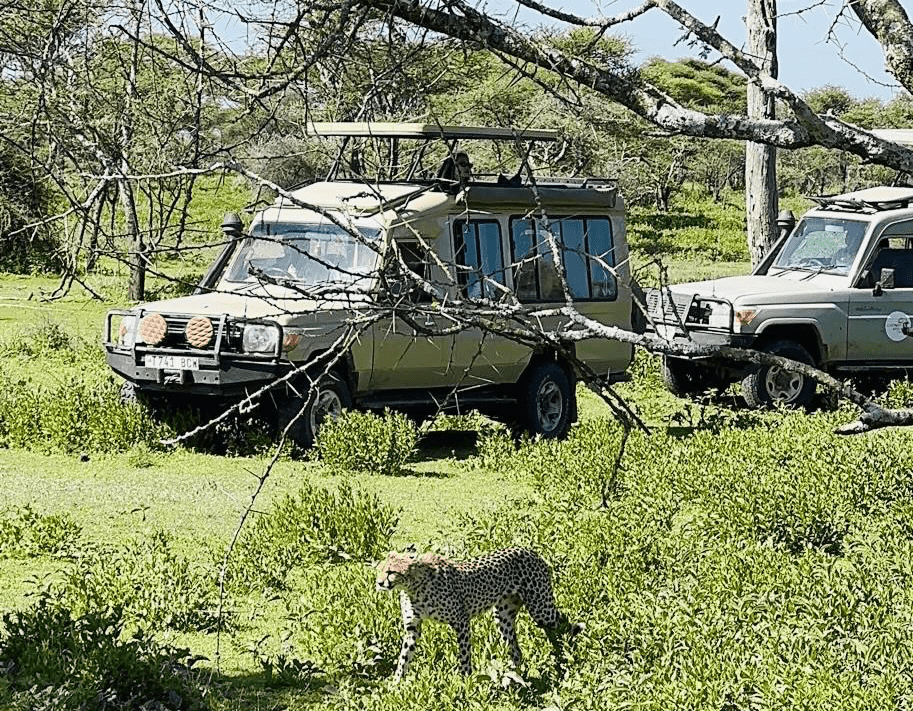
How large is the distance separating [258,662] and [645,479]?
126 inches

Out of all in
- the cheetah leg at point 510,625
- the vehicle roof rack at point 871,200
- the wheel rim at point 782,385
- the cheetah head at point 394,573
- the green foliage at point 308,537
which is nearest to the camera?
the cheetah head at point 394,573

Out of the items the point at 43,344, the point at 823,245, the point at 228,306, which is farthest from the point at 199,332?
the point at 823,245

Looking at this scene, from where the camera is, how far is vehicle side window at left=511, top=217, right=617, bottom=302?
11953 mm

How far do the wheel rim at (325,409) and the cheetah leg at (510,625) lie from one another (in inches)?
198

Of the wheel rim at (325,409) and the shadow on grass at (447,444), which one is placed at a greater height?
the wheel rim at (325,409)

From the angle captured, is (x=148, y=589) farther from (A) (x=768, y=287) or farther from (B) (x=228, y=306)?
(A) (x=768, y=287)

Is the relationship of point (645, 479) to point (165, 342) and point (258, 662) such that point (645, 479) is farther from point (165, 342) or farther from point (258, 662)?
point (165, 342)

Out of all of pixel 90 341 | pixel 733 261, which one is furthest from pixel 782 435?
pixel 733 261

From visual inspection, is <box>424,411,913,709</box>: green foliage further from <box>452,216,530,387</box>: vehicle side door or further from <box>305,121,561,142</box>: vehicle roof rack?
<box>305,121,561,142</box>: vehicle roof rack

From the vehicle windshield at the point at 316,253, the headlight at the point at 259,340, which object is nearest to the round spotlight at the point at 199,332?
the headlight at the point at 259,340

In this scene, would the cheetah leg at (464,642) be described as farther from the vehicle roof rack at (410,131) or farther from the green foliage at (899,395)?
→ the green foliage at (899,395)

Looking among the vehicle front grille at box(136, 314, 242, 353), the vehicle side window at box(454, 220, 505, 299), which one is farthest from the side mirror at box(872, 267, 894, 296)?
the vehicle front grille at box(136, 314, 242, 353)

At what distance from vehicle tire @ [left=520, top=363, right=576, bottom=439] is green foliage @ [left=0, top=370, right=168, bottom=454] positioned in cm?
301

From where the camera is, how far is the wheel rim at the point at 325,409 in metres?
10.7
